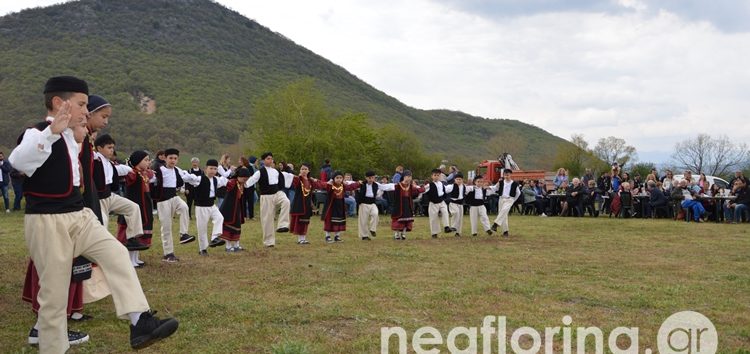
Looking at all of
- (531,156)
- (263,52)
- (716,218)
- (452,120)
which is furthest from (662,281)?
(452,120)

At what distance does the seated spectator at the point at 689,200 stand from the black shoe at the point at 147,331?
18.0 metres

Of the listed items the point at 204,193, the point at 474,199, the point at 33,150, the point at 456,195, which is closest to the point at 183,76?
the point at 456,195

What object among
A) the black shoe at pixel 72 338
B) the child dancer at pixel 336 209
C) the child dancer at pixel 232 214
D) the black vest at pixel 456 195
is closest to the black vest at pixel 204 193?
the child dancer at pixel 232 214

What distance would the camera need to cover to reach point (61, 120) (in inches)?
167

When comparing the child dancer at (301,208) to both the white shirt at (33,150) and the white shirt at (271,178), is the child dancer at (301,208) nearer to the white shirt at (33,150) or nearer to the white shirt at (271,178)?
the white shirt at (271,178)

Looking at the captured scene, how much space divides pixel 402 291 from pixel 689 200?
585 inches

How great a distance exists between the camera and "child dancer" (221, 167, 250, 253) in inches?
450

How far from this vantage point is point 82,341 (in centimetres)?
524

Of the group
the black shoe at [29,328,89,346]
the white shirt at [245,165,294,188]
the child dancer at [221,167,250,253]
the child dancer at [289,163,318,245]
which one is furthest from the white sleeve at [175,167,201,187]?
the black shoe at [29,328,89,346]

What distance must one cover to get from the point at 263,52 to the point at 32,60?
97.9 feet

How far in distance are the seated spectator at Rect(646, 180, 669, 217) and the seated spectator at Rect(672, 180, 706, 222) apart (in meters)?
0.33

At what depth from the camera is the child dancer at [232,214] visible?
11.4 m

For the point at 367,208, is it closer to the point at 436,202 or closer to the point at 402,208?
the point at 402,208

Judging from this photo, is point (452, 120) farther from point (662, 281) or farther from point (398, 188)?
point (662, 281)
